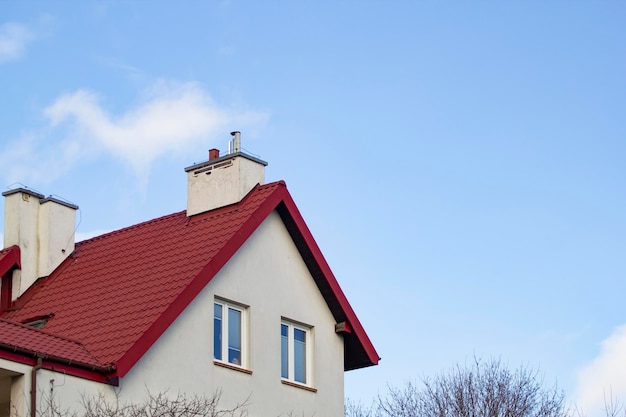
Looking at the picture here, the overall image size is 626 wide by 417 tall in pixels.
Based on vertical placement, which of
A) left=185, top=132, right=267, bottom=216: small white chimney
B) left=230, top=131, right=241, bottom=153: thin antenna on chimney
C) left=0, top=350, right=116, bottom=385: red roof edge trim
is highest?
left=230, top=131, right=241, bottom=153: thin antenna on chimney

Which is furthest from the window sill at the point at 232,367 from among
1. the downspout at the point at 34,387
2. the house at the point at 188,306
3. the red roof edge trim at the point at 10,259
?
the red roof edge trim at the point at 10,259

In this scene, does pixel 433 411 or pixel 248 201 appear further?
pixel 433 411

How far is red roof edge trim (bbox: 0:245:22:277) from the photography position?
98.4 feet

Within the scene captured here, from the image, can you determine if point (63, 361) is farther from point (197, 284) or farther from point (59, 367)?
point (197, 284)

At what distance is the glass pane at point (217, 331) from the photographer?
90.5ft

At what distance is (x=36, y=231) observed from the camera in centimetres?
3127

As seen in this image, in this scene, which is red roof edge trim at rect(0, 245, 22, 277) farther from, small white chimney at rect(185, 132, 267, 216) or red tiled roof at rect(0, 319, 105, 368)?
red tiled roof at rect(0, 319, 105, 368)

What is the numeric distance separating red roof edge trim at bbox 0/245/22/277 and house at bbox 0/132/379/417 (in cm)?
3

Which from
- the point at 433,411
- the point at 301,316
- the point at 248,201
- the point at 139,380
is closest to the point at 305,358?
the point at 301,316

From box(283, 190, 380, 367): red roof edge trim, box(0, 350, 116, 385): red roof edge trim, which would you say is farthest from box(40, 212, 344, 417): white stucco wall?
box(283, 190, 380, 367): red roof edge trim

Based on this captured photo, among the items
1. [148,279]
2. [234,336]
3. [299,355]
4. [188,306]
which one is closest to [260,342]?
[234,336]

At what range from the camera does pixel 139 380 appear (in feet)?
83.1

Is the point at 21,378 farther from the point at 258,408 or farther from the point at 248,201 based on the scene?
the point at 248,201

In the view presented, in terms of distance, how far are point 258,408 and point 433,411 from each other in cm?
1595
